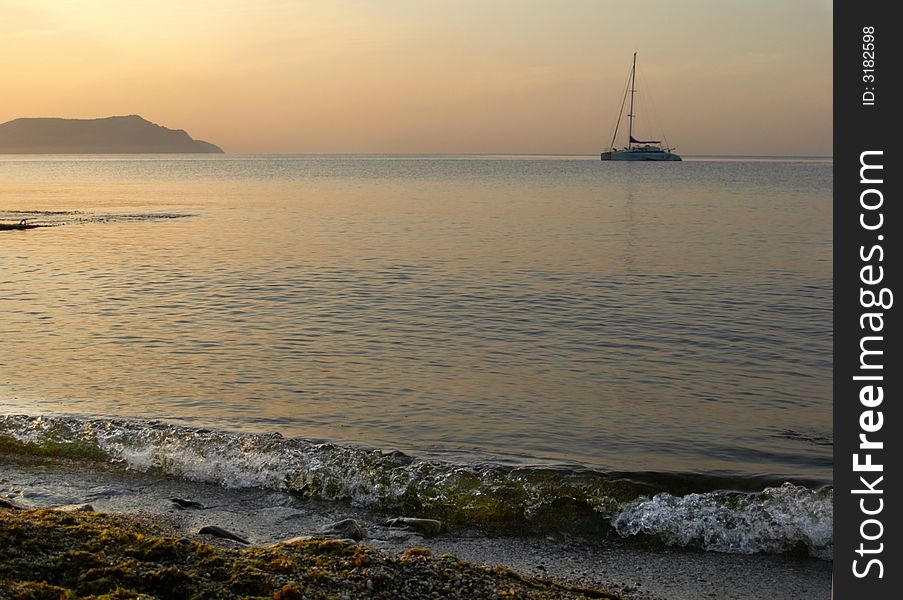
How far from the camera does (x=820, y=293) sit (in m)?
24.7

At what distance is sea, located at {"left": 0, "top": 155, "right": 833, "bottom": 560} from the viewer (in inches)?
396

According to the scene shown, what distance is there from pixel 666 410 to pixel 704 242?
26.5 m

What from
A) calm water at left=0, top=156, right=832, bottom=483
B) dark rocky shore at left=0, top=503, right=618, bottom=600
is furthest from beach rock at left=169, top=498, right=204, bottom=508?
calm water at left=0, top=156, right=832, bottom=483

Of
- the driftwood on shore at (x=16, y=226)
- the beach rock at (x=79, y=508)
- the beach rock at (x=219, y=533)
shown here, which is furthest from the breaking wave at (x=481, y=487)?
the driftwood on shore at (x=16, y=226)

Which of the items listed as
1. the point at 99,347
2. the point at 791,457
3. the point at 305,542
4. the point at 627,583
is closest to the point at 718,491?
the point at 791,457

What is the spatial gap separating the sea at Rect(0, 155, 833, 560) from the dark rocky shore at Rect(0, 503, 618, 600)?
7.87ft

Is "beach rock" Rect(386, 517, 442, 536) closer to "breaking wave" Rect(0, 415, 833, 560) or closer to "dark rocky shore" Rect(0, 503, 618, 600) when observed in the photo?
"breaking wave" Rect(0, 415, 833, 560)

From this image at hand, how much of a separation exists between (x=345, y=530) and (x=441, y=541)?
3.21 feet

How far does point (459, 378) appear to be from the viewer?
15.3 m

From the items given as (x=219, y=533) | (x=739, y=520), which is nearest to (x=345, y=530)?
(x=219, y=533)

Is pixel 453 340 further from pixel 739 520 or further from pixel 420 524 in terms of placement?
pixel 739 520

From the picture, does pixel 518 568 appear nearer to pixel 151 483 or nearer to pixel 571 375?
pixel 151 483
